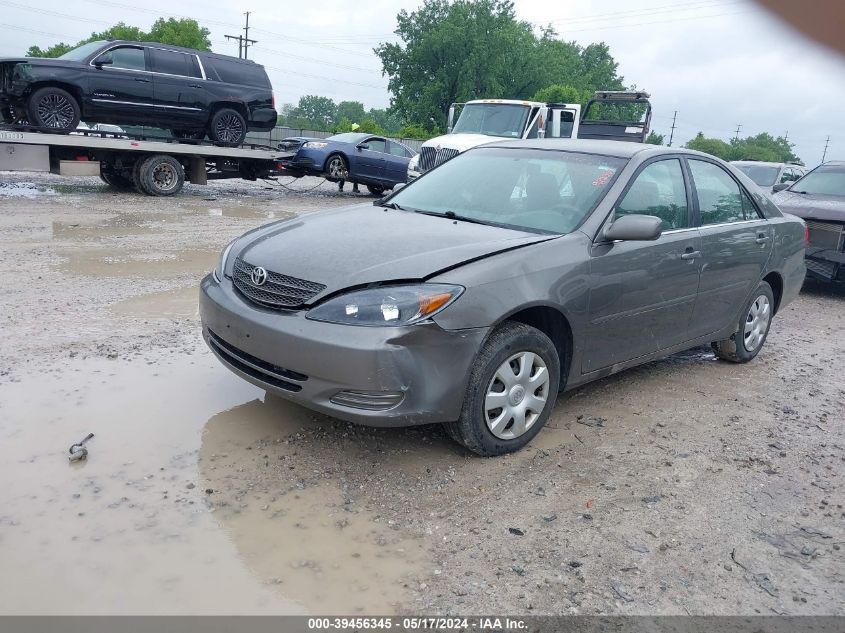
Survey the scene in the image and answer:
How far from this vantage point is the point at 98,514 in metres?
3.06

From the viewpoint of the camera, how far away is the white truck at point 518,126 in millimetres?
15586

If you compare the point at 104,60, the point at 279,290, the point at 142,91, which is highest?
the point at 104,60

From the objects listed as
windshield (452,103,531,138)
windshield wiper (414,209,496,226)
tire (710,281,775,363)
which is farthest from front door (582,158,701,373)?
windshield (452,103,531,138)

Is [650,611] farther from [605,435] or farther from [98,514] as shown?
[98,514]

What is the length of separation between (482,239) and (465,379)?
0.84 m

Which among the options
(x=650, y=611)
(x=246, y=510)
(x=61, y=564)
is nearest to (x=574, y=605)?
(x=650, y=611)

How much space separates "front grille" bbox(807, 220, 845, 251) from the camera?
28.9 feet

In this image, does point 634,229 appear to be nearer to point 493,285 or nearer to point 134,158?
point 493,285

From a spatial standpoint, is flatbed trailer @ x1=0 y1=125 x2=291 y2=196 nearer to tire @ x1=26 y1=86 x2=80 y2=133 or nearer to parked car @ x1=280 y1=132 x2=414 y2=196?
tire @ x1=26 y1=86 x2=80 y2=133

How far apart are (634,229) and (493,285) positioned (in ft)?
3.31

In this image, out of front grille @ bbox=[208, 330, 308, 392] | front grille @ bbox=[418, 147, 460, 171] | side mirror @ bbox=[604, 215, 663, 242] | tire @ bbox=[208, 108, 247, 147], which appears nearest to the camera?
front grille @ bbox=[208, 330, 308, 392]

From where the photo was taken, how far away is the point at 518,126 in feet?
51.5

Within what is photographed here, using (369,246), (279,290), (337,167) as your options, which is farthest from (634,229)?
(337,167)

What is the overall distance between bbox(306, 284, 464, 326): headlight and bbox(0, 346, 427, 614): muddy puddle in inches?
30.8
